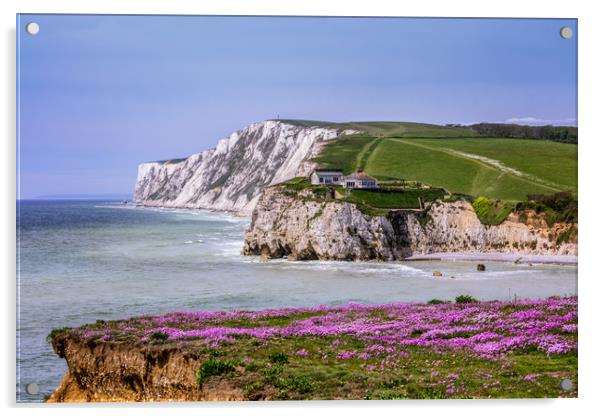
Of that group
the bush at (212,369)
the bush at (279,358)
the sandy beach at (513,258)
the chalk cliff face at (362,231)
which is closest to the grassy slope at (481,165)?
the chalk cliff face at (362,231)

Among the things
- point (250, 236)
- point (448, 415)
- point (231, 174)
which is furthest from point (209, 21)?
point (231, 174)

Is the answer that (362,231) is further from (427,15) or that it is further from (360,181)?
(427,15)

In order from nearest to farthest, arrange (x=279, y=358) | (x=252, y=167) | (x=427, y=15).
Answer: (x=279, y=358), (x=427, y=15), (x=252, y=167)

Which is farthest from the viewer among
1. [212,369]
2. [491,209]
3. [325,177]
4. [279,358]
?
[325,177]

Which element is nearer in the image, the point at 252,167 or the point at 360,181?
the point at 360,181

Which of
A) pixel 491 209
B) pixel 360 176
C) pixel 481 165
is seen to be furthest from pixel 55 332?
pixel 360 176

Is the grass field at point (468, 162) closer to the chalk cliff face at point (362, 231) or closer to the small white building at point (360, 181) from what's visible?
the small white building at point (360, 181)
